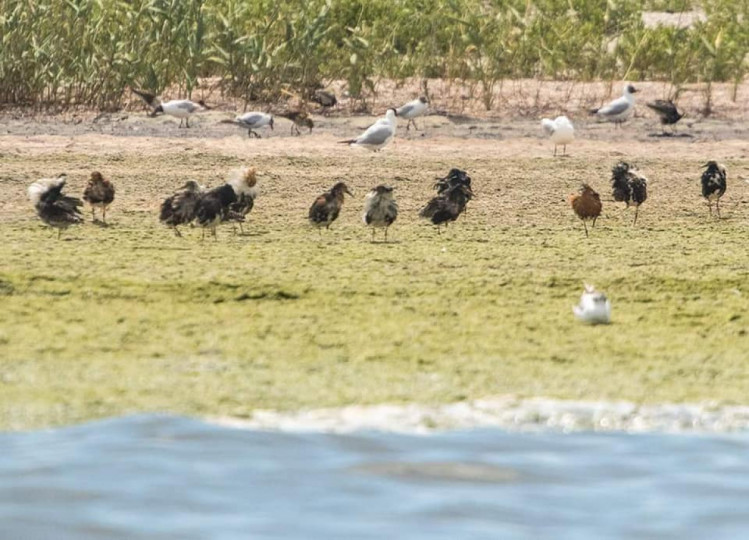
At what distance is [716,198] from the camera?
44.4 feet

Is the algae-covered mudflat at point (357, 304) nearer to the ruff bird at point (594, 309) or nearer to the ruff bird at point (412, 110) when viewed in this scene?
the ruff bird at point (594, 309)

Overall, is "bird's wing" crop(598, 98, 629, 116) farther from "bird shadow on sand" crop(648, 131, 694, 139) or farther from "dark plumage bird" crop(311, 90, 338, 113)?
"dark plumage bird" crop(311, 90, 338, 113)

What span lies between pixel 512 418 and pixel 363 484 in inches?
35.6

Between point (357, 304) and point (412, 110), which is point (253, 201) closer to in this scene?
point (357, 304)

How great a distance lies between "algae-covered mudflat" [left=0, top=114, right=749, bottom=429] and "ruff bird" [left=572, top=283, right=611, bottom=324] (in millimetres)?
74

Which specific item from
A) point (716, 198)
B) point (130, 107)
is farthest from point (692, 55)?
point (716, 198)

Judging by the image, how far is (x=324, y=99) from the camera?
19.7 meters

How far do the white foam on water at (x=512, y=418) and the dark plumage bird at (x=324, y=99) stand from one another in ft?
40.4

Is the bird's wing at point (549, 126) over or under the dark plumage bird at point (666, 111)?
under

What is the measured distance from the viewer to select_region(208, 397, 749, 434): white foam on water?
7324mm

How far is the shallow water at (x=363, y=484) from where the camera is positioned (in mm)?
6281

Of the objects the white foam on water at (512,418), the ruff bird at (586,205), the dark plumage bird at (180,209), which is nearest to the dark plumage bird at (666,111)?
the ruff bird at (586,205)

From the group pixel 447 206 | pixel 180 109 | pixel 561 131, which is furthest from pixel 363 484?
pixel 180 109

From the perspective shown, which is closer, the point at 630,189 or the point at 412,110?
the point at 630,189
